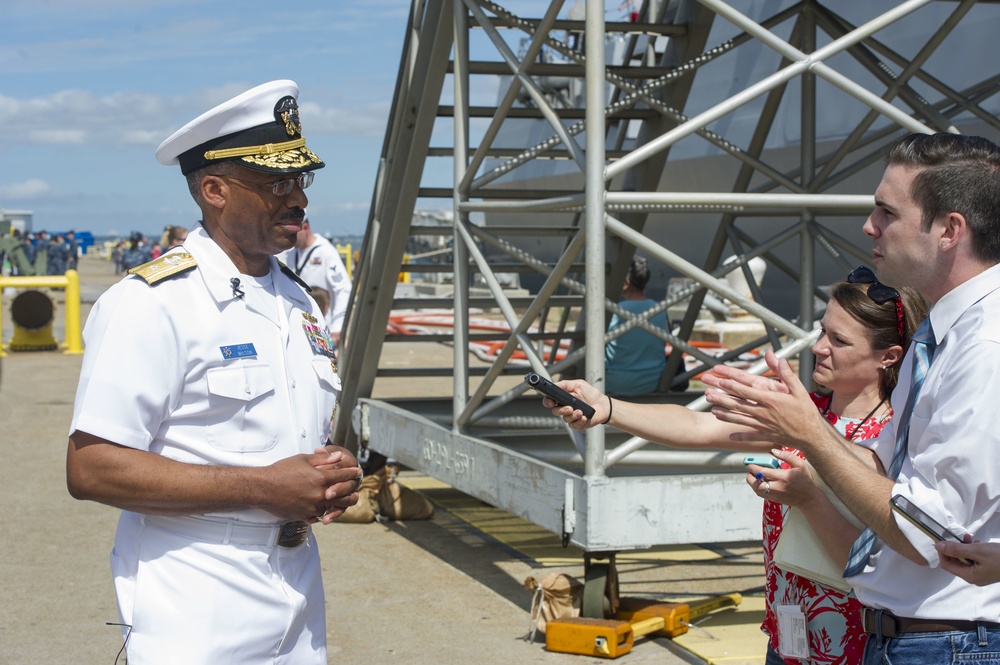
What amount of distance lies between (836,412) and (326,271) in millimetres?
7284

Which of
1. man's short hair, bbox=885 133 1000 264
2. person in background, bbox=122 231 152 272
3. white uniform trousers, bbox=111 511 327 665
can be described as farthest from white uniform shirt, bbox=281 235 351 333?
person in background, bbox=122 231 152 272

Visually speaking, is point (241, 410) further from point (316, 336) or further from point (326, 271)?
point (326, 271)

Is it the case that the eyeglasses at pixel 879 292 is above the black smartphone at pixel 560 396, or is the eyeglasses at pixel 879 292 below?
above

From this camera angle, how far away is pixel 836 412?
11.0 feet

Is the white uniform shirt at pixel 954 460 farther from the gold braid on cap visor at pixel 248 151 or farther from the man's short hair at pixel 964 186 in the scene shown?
the gold braid on cap visor at pixel 248 151

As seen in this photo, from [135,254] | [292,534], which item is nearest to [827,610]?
[292,534]

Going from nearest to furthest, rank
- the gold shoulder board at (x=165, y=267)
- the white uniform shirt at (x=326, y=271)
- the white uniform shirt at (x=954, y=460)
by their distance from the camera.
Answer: the white uniform shirt at (x=954, y=460)
the gold shoulder board at (x=165, y=267)
the white uniform shirt at (x=326, y=271)

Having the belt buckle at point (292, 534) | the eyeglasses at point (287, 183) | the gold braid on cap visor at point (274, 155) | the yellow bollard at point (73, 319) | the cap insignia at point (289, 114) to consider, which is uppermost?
the cap insignia at point (289, 114)

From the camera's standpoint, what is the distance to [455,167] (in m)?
6.77

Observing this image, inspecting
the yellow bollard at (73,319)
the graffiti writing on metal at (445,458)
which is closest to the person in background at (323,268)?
the graffiti writing on metal at (445,458)

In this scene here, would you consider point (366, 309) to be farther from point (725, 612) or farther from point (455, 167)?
point (725, 612)

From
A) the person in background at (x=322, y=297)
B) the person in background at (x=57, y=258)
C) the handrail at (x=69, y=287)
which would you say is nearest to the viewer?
the person in background at (x=322, y=297)

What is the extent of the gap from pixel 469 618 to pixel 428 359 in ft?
40.8

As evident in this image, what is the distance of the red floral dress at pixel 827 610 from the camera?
3092 mm
